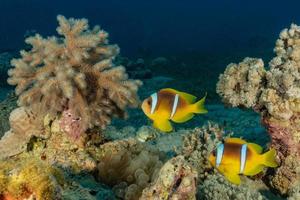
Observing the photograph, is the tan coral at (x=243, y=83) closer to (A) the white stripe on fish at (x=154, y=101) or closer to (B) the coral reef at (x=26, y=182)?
(A) the white stripe on fish at (x=154, y=101)

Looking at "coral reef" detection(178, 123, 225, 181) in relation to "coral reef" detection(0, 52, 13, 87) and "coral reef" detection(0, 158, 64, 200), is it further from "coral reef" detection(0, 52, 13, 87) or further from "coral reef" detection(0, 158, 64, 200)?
"coral reef" detection(0, 52, 13, 87)

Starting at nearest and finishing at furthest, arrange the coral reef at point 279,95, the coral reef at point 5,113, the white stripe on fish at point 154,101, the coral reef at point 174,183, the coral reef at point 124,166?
1. the coral reef at point 174,183
2. the white stripe on fish at point 154,101
3. the coral reef at point 124,166
4. the coral reef at point 279,95
5. the coral reef at point 5,113

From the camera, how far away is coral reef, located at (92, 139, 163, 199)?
166 inches

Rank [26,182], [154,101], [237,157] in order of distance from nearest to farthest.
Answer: [26,182]
[237,157]
[154,101]

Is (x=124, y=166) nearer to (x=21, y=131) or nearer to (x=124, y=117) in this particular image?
(x=124, y=117)

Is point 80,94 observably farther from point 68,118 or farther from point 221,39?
point 221,39

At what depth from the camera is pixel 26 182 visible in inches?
101

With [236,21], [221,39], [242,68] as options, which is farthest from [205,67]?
[236,21]

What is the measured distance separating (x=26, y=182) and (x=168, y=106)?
1.82 metres

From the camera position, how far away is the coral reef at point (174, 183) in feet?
9.75

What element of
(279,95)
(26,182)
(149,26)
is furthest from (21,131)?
(149,26)

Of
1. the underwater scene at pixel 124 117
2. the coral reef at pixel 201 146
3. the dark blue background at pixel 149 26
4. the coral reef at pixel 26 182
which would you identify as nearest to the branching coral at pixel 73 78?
the underwater scene at pixel 124 117

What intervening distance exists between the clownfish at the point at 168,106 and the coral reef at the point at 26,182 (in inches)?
59.8

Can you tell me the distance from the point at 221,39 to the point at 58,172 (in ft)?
A: 132
